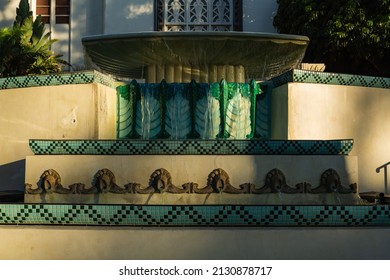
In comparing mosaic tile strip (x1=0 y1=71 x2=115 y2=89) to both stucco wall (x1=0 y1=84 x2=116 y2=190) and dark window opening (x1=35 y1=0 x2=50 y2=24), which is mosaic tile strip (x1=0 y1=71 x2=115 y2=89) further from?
dark window opening (x1=35 y1=0 x2=50 y2=24)

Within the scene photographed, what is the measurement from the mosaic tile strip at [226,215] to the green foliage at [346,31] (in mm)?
12745

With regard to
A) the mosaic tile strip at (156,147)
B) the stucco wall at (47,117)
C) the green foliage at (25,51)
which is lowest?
the mosaic tile strip at (156,147)

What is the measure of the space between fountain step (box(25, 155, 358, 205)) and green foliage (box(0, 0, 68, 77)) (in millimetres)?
11899

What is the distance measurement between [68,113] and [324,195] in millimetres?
3837

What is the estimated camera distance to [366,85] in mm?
8047

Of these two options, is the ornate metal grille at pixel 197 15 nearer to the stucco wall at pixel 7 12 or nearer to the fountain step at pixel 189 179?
the stucco wall at pixel 7 12

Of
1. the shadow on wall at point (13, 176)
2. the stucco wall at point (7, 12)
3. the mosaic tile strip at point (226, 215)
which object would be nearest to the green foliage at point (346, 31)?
the stucco wall at point (7, 12)

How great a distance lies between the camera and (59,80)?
7.95m

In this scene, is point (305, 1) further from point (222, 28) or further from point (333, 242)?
point (333, 242)

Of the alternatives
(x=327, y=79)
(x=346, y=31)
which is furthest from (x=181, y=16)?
(x=327, y=79)

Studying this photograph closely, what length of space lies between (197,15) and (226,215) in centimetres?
1612

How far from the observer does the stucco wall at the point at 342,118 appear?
24.8 ft

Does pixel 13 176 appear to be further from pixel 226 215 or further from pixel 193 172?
pixel 226 215

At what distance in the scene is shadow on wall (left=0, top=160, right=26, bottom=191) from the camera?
802 centimetres
